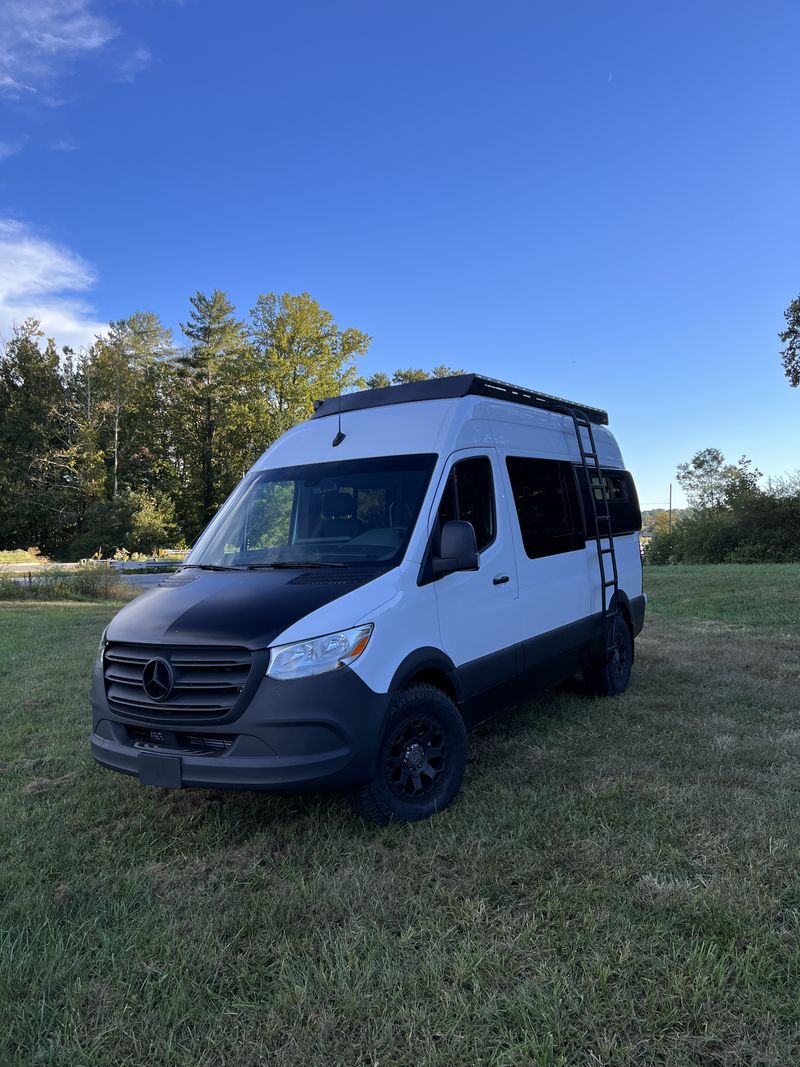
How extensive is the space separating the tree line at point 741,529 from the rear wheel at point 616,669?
25.1 m

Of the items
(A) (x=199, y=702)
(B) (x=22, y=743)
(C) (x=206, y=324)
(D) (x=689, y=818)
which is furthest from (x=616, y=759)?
(C) (x=206, y=324)

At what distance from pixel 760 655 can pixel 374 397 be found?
19.8 ft

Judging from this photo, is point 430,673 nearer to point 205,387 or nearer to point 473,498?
point 473,498

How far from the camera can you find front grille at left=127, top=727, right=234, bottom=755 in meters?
3.36

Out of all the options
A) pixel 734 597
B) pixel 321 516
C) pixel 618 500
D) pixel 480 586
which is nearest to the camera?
pixel 480 586

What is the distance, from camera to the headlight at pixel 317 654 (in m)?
3.29

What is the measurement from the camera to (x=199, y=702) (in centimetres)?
338

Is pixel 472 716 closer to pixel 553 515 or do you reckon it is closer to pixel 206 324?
pixel 553 515

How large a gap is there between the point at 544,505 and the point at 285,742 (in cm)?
296

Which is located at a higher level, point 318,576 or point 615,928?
point 318,576

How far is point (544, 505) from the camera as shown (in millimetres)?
5391

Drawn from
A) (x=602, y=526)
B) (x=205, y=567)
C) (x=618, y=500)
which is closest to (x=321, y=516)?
(x=205, y=567)

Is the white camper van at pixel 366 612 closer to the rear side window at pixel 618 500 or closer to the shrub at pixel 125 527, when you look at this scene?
the rear side window at pixel 618 500

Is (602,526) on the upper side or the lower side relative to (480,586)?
upper
